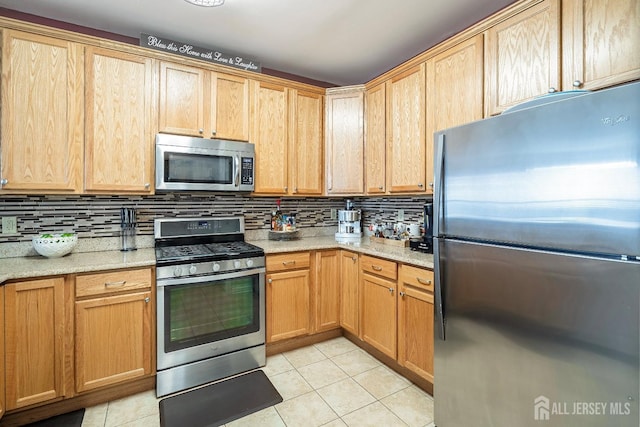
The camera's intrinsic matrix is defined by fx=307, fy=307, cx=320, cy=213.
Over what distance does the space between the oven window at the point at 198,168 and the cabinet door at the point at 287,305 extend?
0.89 meters

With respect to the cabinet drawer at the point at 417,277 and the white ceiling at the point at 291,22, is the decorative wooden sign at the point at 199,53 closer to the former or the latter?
the white ceiling at the point at 291,22

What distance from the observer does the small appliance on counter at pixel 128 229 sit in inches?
90.7

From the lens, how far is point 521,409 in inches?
49.9

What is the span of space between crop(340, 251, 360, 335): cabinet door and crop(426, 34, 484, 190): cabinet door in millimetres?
936

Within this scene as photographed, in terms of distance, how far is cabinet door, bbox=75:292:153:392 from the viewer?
72.1 inches

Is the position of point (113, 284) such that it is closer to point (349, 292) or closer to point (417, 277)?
point (349, 292)

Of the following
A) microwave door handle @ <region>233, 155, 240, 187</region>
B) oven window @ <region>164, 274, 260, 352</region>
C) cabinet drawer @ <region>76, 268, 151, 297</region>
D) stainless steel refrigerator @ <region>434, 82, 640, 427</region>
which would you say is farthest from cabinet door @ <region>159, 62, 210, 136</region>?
stainless steel refrigerator @ <region>434, 82, 640, 427</region>

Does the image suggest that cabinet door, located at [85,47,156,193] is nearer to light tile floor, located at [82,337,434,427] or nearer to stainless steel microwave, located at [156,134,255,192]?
stainless steel microwave, located at [156,134,255,192]

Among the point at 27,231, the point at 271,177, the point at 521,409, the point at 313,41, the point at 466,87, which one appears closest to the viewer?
the point at 521,409

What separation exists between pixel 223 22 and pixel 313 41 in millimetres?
710

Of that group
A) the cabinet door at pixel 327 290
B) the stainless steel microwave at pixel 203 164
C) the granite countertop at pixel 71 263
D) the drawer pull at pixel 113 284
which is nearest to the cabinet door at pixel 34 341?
the granite countertop at pixel 71 263

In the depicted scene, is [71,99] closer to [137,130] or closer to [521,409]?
[137,130]

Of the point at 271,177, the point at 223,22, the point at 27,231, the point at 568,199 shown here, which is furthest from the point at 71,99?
the point at 568,199

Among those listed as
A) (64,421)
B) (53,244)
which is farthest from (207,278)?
(64,421)
